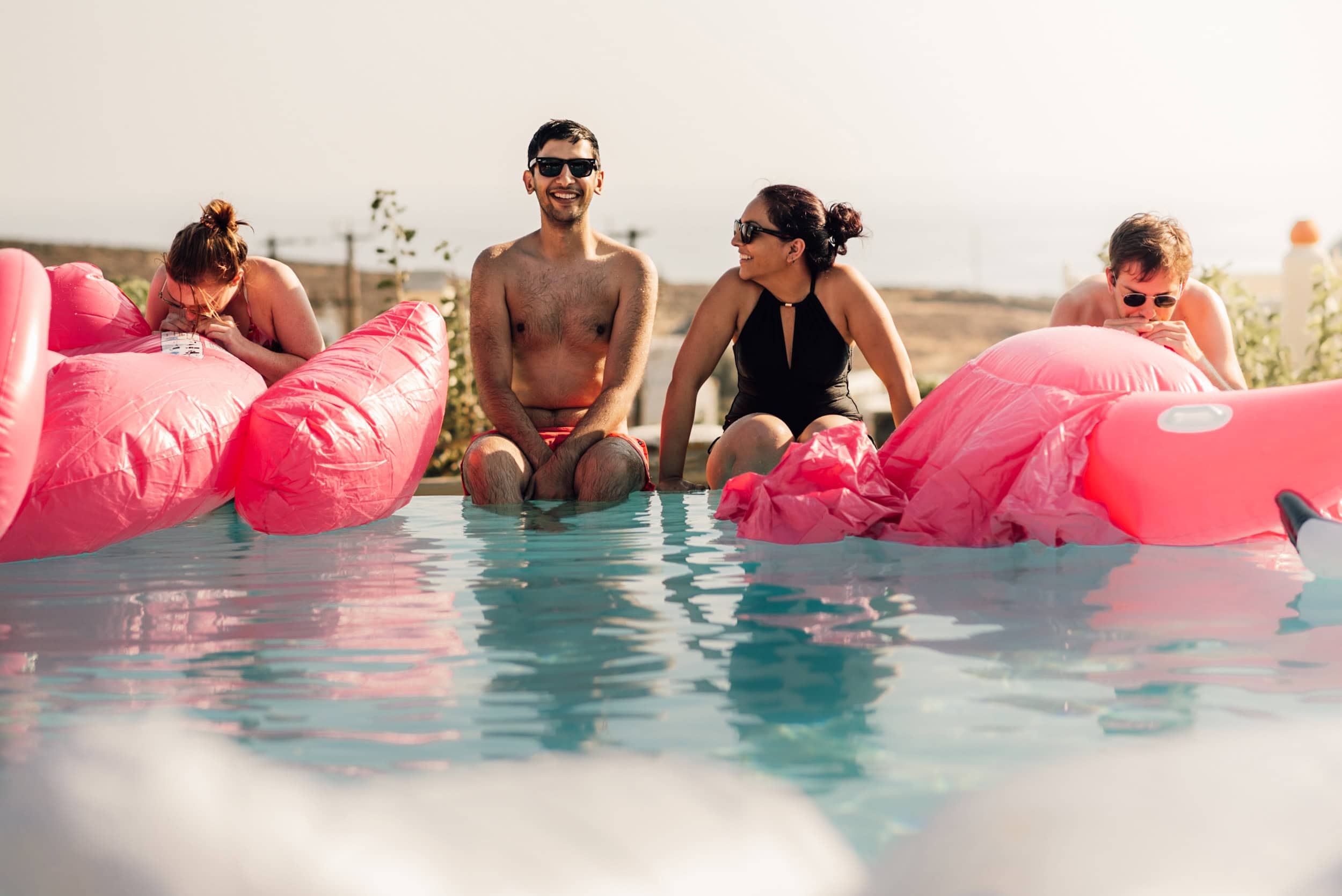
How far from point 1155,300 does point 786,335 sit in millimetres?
1381

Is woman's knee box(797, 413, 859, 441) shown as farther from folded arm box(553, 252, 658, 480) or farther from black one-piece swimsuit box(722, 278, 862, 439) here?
folded arm box(553, 252, 658, 480)

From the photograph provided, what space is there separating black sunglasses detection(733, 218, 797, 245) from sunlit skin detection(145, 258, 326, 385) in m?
1.71

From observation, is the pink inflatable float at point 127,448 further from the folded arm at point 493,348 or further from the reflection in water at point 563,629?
the folded arm at point 493,348

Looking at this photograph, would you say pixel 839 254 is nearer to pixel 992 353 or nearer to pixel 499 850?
pixel 992 353

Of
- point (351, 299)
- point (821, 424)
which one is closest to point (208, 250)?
point (821, 424)

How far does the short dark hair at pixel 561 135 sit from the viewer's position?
5000 millimetres

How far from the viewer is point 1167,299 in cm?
427

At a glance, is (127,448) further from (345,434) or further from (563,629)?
(563,629)

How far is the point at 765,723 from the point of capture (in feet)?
6.87

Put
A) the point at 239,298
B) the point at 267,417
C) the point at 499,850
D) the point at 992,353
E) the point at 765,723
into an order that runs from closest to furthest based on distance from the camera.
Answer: the point at 499,850, the point at 765,723, the point at 267,417, the point at 992,353, the point at 239,298

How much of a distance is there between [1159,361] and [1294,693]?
1.90 m

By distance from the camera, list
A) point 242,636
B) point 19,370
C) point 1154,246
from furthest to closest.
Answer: point 1154,246 → point 19,370 → point 242,636

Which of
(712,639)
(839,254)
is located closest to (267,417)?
(712,639)

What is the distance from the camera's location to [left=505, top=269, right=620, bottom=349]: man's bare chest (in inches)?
203
